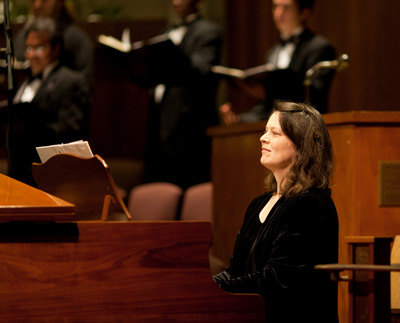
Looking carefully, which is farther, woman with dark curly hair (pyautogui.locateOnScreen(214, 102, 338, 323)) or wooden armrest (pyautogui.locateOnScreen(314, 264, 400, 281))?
woman with dark curly hair (pyautogui.locateOnScreen(214, 102, 338, 323))

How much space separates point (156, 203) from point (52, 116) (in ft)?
2.56

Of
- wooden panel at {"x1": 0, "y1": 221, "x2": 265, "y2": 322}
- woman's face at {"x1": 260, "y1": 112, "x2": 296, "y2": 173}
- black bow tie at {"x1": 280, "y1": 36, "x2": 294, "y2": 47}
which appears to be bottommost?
wooden panel at {"x1": 0, "y1": 221, "x2": 265, "y2": 322}

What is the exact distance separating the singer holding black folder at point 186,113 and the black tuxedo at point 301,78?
564 mm

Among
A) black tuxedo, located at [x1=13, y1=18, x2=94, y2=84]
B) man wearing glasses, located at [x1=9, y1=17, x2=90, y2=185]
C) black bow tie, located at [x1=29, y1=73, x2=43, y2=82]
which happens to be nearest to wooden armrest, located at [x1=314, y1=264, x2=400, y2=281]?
man wearing glasses, located at [x1=9, y1=17, x2=90, y2=185]

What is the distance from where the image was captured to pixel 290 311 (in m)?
2.35

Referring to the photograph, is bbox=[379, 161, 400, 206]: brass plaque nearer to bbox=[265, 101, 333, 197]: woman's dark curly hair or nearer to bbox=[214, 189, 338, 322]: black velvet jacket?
bbox=[265, 101, 333, 197]: woman's dark curly hair

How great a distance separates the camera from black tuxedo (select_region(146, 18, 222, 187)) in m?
5.32

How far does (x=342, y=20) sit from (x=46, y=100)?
253 cm

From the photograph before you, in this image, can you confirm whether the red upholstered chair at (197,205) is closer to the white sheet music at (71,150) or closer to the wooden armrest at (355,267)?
the white sheet music at (71,150)

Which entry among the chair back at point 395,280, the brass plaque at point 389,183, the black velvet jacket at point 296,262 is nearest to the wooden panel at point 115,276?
the black velvet jacket at point 296,262

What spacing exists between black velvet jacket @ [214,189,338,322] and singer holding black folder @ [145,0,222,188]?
2910 mm

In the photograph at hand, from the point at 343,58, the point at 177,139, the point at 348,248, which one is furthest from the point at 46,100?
the point at 348,248

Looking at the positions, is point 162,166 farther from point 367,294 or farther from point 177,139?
point 367,294

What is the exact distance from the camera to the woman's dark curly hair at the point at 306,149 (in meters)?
2.47
